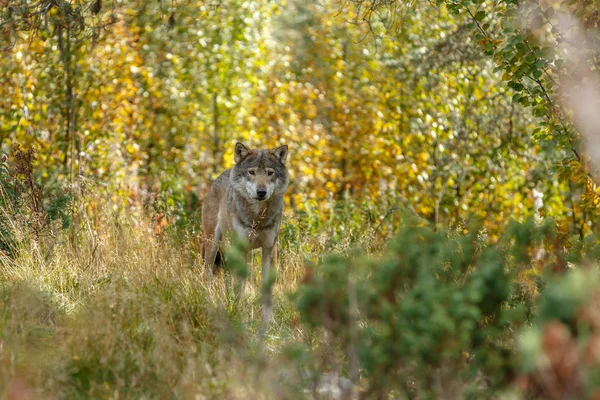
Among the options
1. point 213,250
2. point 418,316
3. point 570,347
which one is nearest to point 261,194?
point 213,250

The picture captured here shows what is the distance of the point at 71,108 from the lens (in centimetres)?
1080

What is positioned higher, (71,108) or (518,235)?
(518,235)

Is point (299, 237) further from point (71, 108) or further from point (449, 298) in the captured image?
point (449, 298)

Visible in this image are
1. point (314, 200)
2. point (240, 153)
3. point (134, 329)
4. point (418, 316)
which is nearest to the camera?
point (418, 316)

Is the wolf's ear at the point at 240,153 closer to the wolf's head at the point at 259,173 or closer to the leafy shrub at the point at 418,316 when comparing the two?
the wolf's head at the point at 259,173

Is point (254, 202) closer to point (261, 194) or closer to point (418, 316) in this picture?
point (261, 194)

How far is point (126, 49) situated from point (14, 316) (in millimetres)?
A: 7237

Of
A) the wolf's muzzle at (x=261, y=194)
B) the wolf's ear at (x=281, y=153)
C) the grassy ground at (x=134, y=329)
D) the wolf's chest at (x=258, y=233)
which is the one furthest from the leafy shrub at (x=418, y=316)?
the wolf's ear at (x=281, y=153)

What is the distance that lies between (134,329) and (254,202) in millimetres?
3152

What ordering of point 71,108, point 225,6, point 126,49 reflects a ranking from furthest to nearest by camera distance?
point 225,6 < point 126,49 < point 71,108

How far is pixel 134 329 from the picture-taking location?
15.4ft

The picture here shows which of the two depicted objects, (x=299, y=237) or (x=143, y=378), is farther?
(x=299, y=237)

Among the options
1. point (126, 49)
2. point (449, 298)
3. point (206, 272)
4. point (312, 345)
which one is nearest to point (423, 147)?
point (126, 49)

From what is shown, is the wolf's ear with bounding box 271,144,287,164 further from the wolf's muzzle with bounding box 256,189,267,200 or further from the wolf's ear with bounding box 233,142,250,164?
the wolf's muzzle with bounding box 256,189,267,200
